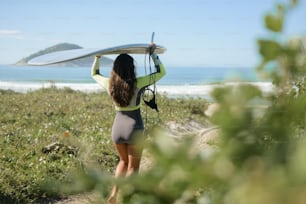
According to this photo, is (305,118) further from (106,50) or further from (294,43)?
(106,50)

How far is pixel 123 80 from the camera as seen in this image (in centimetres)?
451

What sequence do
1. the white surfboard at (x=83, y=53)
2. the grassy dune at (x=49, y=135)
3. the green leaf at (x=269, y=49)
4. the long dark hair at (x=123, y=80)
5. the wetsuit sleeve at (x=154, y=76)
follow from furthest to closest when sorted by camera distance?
the grassy dune at (x=49, y=135)
the wetsuit sleeve at (x=154, y=76)
the long dark hair at (x=123, y=80)
the white surfboard at (x=83, y=53)
the green leaf at (x=269, y=49)

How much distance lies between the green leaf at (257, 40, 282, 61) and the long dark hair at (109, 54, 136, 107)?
4024 mm

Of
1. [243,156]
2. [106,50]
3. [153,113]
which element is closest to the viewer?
[243,156]

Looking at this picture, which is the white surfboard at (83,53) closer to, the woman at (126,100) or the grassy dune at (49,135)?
the woman at (126,100)

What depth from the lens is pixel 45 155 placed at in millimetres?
7148

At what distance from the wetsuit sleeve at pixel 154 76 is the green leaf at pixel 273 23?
4134mm

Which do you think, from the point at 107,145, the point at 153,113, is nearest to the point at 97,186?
the point at 107,145

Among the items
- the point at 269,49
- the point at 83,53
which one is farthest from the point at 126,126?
the point at 269,49

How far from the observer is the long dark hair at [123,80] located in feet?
14.8

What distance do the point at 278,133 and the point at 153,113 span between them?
36.7ft

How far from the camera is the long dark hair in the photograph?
4496 millimetres

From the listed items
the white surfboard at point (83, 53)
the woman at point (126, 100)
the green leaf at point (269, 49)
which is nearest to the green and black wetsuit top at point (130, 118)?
the woman at point (126, 100)

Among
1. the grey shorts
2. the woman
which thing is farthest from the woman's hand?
the grey shorts
